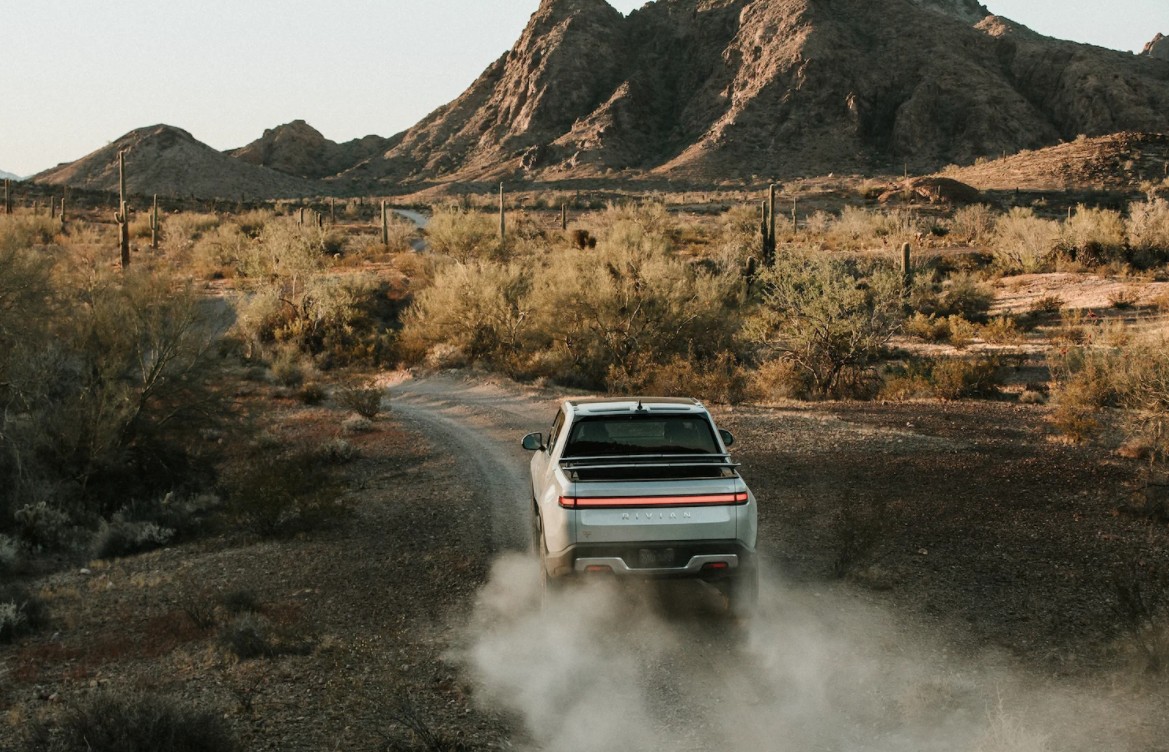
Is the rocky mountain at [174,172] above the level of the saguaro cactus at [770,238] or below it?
above

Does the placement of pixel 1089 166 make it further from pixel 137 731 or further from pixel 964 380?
Answer: pixel 137 731

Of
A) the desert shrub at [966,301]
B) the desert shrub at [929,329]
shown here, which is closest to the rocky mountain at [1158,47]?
the desert shrub at [966,301]

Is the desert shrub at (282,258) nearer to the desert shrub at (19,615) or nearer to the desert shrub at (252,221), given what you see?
the desert shrub at (252,221)

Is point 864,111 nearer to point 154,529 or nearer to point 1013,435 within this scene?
point 1013,435

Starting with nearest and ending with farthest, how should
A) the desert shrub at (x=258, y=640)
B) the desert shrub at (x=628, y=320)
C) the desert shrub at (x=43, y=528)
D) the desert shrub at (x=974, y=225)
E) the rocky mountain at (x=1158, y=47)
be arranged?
the desert shrub at (x=258, y=640)
the desert shrub at (x=43, y=528)
the desert shrub at (x=628, y=320)
the desert shrub at (x=974, y=225)
the rocky mountain at (x=1158, y=47)

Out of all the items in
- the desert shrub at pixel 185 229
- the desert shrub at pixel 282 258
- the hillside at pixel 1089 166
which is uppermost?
the hillside at pixel 1089 166

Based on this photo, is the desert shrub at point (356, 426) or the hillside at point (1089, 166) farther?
→ the hillside at point (1089, 166)

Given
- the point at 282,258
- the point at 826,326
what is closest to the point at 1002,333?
the point at 826,326

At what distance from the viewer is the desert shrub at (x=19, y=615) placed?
8.84 metres

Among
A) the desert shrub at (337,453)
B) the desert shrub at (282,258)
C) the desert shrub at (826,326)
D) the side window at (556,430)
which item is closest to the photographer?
the side window at (556,430)

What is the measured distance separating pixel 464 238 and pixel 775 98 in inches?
2671

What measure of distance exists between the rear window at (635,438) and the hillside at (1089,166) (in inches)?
2720

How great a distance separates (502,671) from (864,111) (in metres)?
105

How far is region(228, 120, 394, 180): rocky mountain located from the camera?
444ft
